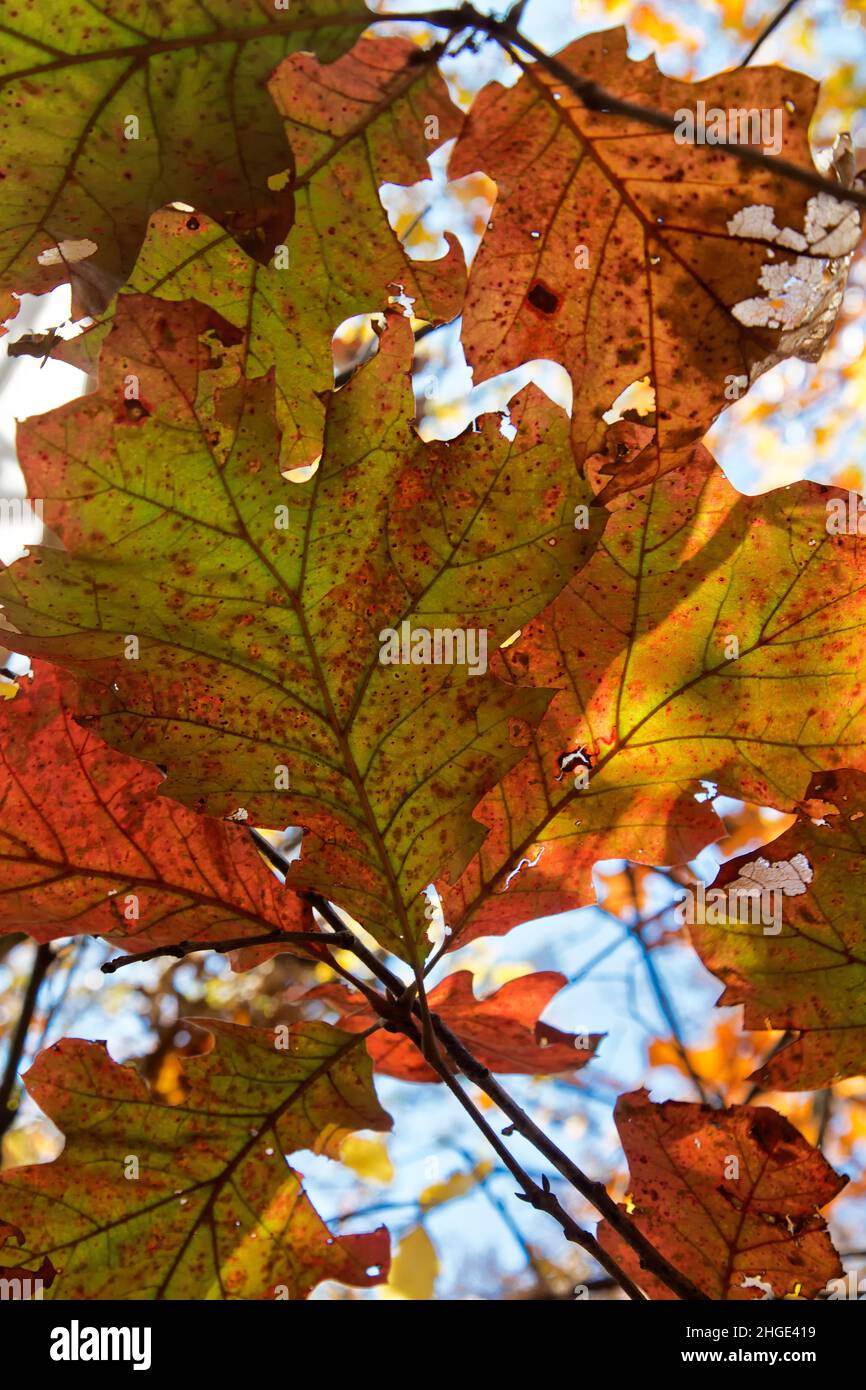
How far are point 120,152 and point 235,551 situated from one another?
1.16 feet

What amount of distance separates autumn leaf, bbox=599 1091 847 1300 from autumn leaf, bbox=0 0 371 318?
0.89 metres

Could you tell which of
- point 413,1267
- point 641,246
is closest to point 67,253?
point 641,246

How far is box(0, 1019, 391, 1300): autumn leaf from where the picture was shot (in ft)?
3.08

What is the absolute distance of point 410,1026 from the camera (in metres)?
0.94

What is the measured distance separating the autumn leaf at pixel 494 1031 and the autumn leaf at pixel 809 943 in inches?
11.7

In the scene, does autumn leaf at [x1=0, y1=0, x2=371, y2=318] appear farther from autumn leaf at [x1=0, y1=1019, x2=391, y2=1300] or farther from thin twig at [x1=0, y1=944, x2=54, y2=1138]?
thin twig at [x1=0, y1=944, x2=54, y2=1138]

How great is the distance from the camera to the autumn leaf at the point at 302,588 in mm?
789

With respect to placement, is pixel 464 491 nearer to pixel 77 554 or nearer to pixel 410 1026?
pixel 77 554

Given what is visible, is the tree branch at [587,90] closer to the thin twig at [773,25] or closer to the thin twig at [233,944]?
the thin twig at [773,25]

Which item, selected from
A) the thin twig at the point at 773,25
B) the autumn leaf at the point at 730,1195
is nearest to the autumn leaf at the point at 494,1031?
the autumn leaf at the point at 730,1195

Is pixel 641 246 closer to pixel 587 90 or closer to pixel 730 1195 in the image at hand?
pixel 587 90

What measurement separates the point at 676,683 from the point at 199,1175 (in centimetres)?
64

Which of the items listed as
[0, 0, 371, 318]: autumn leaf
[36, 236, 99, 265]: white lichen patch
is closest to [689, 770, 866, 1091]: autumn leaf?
[0, 0, 371, 318]: autumn leaf

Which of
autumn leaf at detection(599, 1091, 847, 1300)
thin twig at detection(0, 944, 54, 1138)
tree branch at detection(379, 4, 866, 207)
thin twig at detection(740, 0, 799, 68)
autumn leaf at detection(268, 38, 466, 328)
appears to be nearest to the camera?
tree branch at detection(379, 4, 866, 207)
